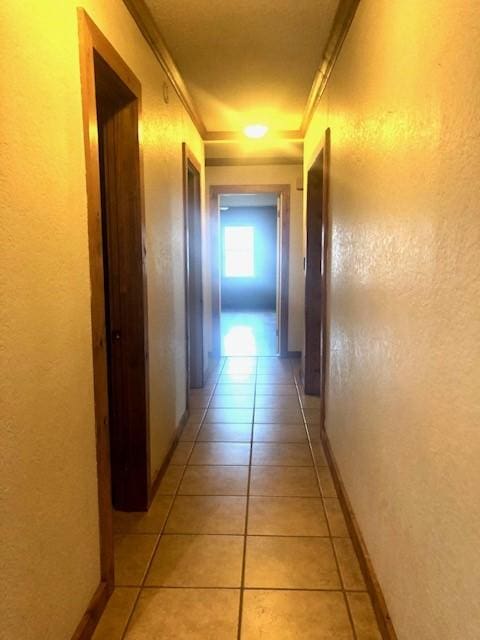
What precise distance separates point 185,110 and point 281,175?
2.22 meters

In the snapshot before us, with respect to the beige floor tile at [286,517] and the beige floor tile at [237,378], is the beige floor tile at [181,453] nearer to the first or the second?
the beige floor tile at [286,517]

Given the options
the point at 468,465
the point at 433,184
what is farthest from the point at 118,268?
the point at 468,465

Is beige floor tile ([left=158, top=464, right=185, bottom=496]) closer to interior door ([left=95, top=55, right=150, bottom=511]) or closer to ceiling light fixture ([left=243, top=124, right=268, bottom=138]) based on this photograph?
interior door ([left=95, top=55, right=150, bottom=511])

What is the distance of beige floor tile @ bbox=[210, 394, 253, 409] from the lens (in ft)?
13.5

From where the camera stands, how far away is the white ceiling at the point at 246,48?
2.31 meters

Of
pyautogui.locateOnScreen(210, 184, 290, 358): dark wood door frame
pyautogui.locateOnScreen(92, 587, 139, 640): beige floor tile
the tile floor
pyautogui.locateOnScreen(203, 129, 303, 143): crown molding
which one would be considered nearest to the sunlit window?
pyautogui.locateOnScreen(210, 184, 290, 358): dark wood door frame

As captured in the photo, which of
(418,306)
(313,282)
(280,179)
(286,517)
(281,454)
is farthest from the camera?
(280,179)

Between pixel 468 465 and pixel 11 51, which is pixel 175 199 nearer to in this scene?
pixel 11 51

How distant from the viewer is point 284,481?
2795mm

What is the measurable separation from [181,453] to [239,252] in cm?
807

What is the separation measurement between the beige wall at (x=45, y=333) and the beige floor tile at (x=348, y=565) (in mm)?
959

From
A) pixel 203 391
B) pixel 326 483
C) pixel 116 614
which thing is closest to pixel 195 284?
pixel 203 391

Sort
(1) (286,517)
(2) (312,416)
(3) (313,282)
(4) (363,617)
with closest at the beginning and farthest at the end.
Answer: (4) (363,617) < (1) (286,517) < (2) (312,416) < (3) (313,282)

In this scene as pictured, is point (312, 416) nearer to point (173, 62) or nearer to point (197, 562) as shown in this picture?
point (197, 562)
